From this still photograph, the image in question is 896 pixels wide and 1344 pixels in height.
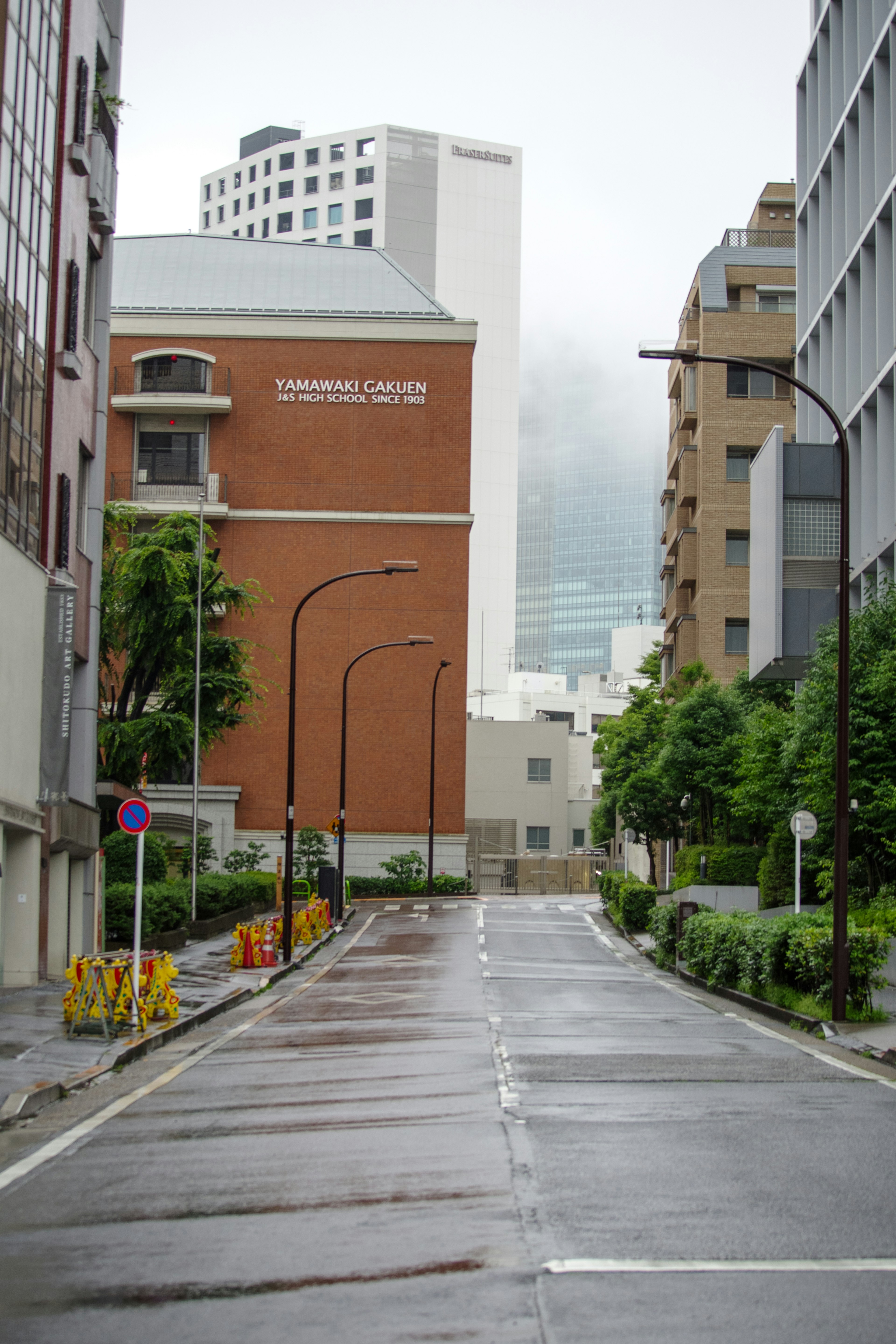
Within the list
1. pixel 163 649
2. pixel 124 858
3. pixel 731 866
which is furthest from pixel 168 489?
pixel 124 858

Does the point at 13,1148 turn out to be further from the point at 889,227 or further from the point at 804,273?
the point at 804,273

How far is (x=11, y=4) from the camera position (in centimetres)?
2309

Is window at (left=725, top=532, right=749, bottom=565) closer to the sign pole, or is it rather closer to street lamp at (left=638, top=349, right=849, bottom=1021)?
street lamp at (left=638, top=349, right=849, bottom=1021)

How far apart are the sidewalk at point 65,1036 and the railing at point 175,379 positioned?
→ 128 ft

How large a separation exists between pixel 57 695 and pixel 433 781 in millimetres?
33587

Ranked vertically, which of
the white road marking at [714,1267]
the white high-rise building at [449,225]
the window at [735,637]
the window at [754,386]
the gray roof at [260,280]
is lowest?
the white road marking at [714,1267]

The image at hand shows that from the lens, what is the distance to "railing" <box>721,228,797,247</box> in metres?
75.2

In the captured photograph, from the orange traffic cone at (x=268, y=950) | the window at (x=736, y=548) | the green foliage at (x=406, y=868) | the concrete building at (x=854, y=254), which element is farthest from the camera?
→ the window at (x=736, y=548)

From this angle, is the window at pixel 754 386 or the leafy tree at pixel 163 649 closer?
the leafy tree at pixel 163 649

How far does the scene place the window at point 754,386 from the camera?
226ft

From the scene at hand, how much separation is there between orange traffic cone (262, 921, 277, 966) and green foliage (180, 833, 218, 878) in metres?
7.34

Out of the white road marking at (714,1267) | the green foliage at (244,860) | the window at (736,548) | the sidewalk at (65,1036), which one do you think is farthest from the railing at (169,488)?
the white road marking at (714,1267)

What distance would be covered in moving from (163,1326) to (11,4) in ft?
73.8

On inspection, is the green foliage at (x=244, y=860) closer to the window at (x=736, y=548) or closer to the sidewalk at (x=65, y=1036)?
the sidewalk at (x=65, y=1036)
